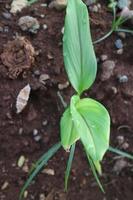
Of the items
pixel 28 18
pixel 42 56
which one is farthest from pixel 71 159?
pixel 28 18

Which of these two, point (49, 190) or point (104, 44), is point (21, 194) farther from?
point (104, 44)

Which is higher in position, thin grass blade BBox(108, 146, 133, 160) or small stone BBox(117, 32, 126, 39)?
small stone BBox(117, 32, 126, 39)

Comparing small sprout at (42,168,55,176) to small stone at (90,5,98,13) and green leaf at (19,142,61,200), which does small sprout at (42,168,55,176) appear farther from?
small stone at (90,5,98,13)

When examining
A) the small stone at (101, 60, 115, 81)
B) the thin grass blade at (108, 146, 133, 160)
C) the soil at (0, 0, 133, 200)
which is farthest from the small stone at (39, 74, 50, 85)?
the thin grass blade at (108, 146, 133, 160)

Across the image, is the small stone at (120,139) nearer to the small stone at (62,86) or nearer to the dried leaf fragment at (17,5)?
the small stone at (62,86)

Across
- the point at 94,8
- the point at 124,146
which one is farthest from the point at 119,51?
the point at 124,146

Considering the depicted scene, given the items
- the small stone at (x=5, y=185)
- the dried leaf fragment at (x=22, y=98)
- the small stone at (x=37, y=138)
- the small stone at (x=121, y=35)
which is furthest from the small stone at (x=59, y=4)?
the small stone at (x=5, y=185)
